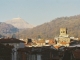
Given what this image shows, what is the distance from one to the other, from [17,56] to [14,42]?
8163 mm

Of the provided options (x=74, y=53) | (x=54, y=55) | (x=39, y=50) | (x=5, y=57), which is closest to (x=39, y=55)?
(x=39, y=50)

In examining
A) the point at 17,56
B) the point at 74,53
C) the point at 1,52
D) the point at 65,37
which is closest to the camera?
the point at 74,53

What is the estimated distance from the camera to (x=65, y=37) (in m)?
156

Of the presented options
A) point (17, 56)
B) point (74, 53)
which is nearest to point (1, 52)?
point (17, 56)

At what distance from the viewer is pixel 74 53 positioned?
3152 cm

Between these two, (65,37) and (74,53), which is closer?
(74,53)

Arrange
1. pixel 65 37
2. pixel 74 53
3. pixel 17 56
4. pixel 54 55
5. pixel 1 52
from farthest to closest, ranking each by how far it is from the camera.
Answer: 1. pixel 65 37
2. pixel 54 55
3. pixel 17 56
4. pixel 1 52
5. pixel 74 53

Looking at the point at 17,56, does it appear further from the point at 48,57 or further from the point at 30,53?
the point at 48,57

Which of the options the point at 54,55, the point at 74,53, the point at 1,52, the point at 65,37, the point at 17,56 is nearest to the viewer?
the point at 74,53

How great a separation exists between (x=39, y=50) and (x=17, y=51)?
5.67 m

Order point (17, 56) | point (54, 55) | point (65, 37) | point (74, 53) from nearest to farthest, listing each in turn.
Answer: point (74, 53), point (17, 56), point (54, 55), point (65, 37)

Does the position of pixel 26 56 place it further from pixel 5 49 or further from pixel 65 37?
pixel 65 37

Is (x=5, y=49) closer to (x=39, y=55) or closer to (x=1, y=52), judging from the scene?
(x=1, y=52)

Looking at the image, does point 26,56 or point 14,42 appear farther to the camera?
point 14,42
